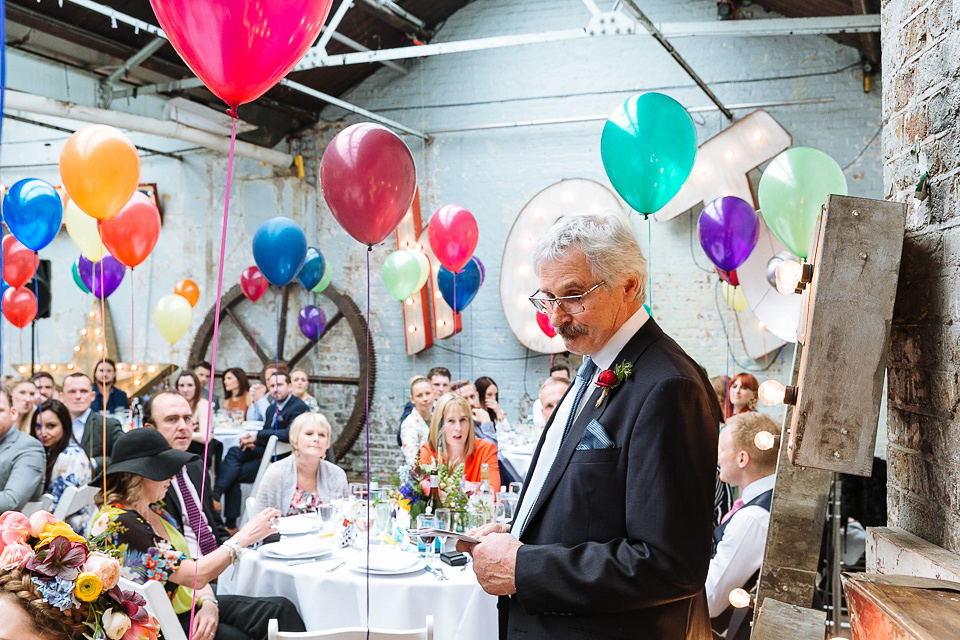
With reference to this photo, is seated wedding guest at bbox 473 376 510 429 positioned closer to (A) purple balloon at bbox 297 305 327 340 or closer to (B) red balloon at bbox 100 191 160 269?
(A) purple balloon at bbox 297 305 327 340

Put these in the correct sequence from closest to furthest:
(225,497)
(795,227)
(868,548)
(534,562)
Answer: (534,562), (868,548), (795,227), (225,497)

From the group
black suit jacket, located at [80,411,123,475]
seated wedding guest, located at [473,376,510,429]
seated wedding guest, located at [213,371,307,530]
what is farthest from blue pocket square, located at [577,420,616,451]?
seated wedding guest, located at [473,376,510,429]

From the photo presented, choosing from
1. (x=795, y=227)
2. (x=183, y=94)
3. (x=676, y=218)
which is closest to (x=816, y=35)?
(x=676, y=218)

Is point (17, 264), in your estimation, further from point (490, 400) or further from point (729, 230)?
point (729, 230)

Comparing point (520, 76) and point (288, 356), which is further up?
point (520, 76)

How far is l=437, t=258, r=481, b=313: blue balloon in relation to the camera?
25.0ft

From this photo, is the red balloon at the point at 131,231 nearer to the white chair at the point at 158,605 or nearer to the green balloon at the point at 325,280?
the white chair at the point at 158,605

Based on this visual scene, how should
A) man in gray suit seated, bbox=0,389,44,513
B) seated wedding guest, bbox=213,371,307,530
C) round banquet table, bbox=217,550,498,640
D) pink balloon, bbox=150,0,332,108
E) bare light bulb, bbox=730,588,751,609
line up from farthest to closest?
seated wedding guest, bbox=213,371,307,530
man in gray suit seated, bbox=0,389,44,513
round banquet table, bbox=217,550,498,640
bare light bulb, bbox=730,588,751,609
pink balloon, bbox=150,0,332,108

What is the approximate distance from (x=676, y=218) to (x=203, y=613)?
6.15 metres

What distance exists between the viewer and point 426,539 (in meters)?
3.13

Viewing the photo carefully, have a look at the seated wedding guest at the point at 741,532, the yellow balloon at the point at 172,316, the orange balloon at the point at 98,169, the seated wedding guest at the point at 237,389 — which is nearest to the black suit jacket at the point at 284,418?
the seated wedding guest at the point at 237,389

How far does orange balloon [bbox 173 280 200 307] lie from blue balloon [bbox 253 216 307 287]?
10.4 ft

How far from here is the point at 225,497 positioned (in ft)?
20.3

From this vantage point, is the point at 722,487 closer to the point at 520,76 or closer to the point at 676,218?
the point at 676,218
